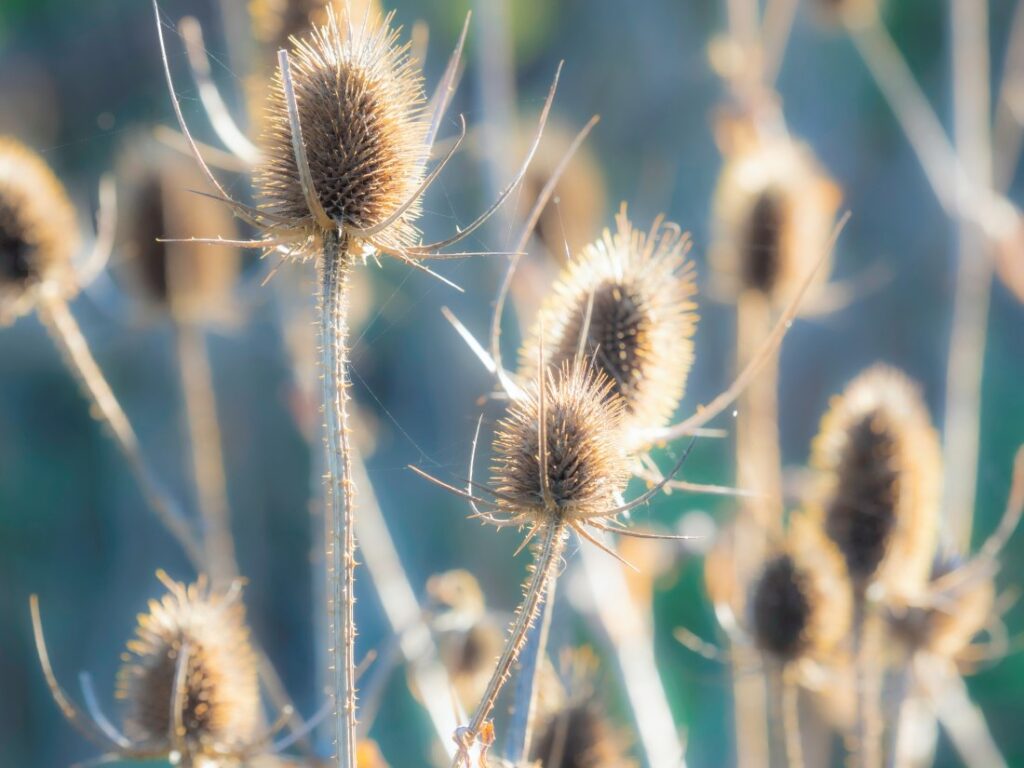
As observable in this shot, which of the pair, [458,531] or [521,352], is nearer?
[521,352]

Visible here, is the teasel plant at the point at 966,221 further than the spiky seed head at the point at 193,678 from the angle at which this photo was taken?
Yes

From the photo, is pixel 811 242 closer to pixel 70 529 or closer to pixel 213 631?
A: pixel 213 631

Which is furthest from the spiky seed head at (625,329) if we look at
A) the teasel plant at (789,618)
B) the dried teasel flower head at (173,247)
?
the dried teasel flower head at (173,247)

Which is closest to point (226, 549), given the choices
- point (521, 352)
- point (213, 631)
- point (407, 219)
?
point (213, 631)

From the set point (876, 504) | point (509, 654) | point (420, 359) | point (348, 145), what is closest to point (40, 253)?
point (348, 145)

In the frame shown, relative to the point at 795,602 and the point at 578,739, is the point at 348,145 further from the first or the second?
the point at 795,602

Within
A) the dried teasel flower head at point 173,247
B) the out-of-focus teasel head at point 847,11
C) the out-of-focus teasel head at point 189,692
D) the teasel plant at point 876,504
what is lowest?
the out-of-focus teasel head at point 189,692

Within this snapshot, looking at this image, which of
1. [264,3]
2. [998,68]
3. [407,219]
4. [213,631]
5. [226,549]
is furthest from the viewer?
[998,68]

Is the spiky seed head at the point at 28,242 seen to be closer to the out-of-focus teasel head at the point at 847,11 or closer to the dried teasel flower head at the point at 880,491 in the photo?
the dried teasel flower head at the point at 880,491
